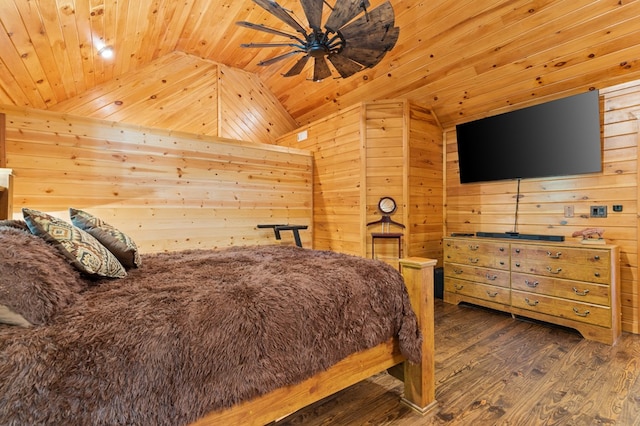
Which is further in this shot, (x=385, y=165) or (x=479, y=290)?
(x=385, y=165)

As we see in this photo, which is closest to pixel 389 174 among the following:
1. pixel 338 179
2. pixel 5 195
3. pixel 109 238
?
pixel 338 179

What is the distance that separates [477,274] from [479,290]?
0.54 feet

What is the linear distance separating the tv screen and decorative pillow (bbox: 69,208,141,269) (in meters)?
3.55

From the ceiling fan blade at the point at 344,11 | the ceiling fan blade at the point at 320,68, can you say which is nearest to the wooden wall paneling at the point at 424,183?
the ceiling fan blade at the point at 320,68

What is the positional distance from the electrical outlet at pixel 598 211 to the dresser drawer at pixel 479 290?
1.05 m

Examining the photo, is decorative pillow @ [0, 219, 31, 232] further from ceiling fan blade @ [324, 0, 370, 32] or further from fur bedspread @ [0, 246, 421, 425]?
ceiling fan blade @ [324, 0, 370, 32]

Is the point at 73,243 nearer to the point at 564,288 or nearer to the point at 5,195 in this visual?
the point at 5,195

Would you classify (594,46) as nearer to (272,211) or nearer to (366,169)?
(366,169)

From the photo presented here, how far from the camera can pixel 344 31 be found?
88.6 inches

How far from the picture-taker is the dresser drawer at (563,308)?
2437mm

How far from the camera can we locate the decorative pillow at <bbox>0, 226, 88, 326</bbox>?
2.73 ft

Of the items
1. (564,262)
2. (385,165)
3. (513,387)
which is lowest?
(513,387)

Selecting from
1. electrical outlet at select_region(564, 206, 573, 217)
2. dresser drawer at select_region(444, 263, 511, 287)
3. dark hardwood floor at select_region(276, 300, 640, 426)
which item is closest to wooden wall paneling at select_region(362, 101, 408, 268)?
dresser drawer at select_region(444, 263, 511, 287)

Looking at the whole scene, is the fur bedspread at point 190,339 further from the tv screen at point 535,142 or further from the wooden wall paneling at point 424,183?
the tv screen at point 535,142
